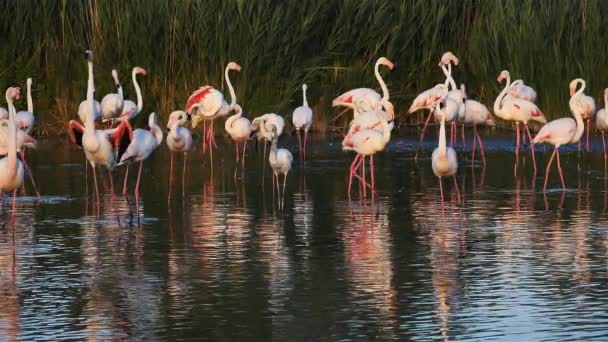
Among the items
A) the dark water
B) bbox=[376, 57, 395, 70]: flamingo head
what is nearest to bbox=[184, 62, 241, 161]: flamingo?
bbox=[376, 57, 395, 70]: flamingo head

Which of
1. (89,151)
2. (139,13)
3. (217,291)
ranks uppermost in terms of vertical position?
(139,13)

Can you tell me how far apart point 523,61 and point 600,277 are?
12.0 metres

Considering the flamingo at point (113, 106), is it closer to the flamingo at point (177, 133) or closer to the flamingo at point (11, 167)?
the flamingo at point (177, 133)

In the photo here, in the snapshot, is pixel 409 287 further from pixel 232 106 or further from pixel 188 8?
pixel 188 8

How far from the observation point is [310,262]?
10.1m

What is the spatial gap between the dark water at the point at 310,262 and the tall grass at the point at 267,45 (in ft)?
16.7

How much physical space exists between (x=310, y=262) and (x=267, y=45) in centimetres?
1070

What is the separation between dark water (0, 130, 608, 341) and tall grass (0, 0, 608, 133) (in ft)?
16.7

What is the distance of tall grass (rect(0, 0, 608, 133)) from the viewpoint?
20625mm

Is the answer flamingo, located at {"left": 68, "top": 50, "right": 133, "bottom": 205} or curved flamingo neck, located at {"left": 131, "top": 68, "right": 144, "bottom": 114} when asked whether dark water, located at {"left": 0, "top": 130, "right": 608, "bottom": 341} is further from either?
curved flamingo neck, located at {"left": 131, "top": 68, "right": 144, "bottom": 114}

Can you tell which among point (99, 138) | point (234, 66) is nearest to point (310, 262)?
point (99, 138)

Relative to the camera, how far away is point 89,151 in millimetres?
13219

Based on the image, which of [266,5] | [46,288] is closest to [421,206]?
[46,288]

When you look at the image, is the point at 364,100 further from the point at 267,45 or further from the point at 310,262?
the point at 310,262
